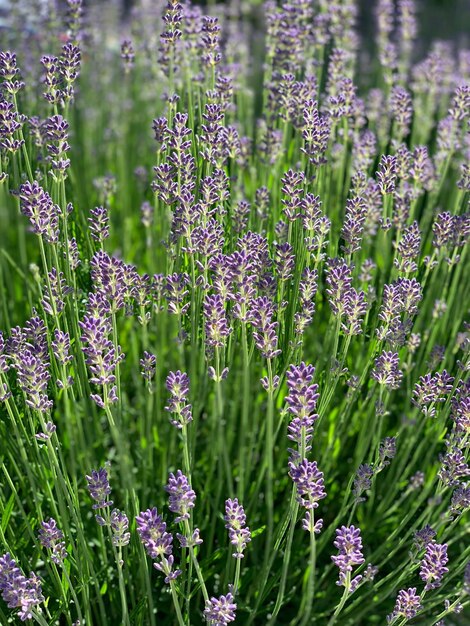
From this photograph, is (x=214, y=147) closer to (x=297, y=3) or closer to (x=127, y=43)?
(x=127, y=43)

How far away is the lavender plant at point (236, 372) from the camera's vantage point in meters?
1.52

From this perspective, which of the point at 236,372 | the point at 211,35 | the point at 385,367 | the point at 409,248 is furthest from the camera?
the point at 236,372

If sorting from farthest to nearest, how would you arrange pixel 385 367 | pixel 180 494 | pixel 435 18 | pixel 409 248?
pixel 435 18
pixel 409 248
pixel 385 367
pixel 180 494

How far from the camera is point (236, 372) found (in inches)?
102

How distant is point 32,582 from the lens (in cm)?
149

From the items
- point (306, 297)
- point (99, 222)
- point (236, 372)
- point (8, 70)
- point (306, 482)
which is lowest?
point (236, 372)

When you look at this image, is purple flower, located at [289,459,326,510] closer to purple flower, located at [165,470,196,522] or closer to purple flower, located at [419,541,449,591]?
purple flower, located at [165,470,196,522]

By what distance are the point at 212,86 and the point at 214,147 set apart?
358 mm

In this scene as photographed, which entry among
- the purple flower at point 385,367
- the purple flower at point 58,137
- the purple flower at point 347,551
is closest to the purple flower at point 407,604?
the purple flower at point 347,551

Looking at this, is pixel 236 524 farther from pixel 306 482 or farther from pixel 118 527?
pixel 118 527

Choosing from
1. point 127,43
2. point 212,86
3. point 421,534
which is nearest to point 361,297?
point 421,534

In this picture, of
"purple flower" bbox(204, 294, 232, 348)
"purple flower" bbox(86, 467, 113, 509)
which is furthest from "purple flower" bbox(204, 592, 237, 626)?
"purple flower" bbox(204, 294, 232, 348)

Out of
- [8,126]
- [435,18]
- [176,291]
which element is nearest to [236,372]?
[176,291]

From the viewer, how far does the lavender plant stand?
1.52 metres
